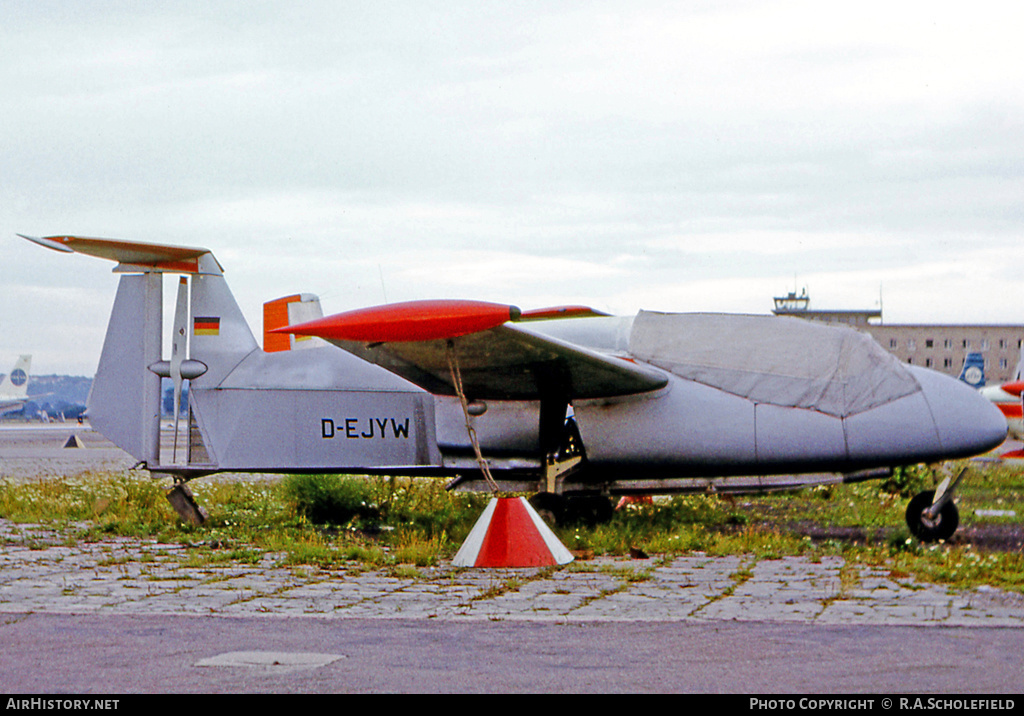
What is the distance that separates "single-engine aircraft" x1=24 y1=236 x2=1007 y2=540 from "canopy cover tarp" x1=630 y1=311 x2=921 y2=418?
17mm

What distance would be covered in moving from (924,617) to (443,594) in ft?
10.4

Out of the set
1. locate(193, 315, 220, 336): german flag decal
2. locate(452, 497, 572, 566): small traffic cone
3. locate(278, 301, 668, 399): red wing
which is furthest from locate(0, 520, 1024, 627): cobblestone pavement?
locate(193, 315, 220, 336): german flag decal

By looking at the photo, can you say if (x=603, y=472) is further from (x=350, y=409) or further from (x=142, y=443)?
(x=142, y=443)

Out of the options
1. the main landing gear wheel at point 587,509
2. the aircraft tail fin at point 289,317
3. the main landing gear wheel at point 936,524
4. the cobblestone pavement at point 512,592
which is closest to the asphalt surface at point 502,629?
the cobblestone pavement at point 512,592

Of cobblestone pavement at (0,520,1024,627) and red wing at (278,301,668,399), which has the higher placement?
red wing at (278,301,668,399)

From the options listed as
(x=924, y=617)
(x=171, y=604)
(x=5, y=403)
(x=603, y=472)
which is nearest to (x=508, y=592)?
(x=171, y=604)

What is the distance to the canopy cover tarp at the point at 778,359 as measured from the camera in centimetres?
1043

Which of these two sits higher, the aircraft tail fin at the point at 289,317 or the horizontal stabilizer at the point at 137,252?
the horizontal stabilizer at the point at 137,252

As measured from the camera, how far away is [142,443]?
39.2ft

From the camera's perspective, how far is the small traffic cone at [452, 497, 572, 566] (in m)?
8.77

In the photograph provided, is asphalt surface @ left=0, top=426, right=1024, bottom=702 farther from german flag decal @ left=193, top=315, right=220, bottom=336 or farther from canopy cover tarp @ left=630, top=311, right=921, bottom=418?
german flag decal @ left=193, top=315, right=220, bottom=336

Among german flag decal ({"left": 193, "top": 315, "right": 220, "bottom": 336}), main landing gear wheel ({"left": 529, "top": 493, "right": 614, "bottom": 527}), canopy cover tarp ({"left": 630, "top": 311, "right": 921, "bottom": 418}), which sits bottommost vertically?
main landing gear wheel ({"left": 529, "top": 493, "right": 614, "bottom": 527})

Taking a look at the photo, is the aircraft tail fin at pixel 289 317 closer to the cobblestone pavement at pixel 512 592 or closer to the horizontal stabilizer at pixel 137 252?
the horizontal stabilizer at pixel 137 252

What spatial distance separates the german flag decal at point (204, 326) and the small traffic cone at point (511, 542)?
15.9 ft
